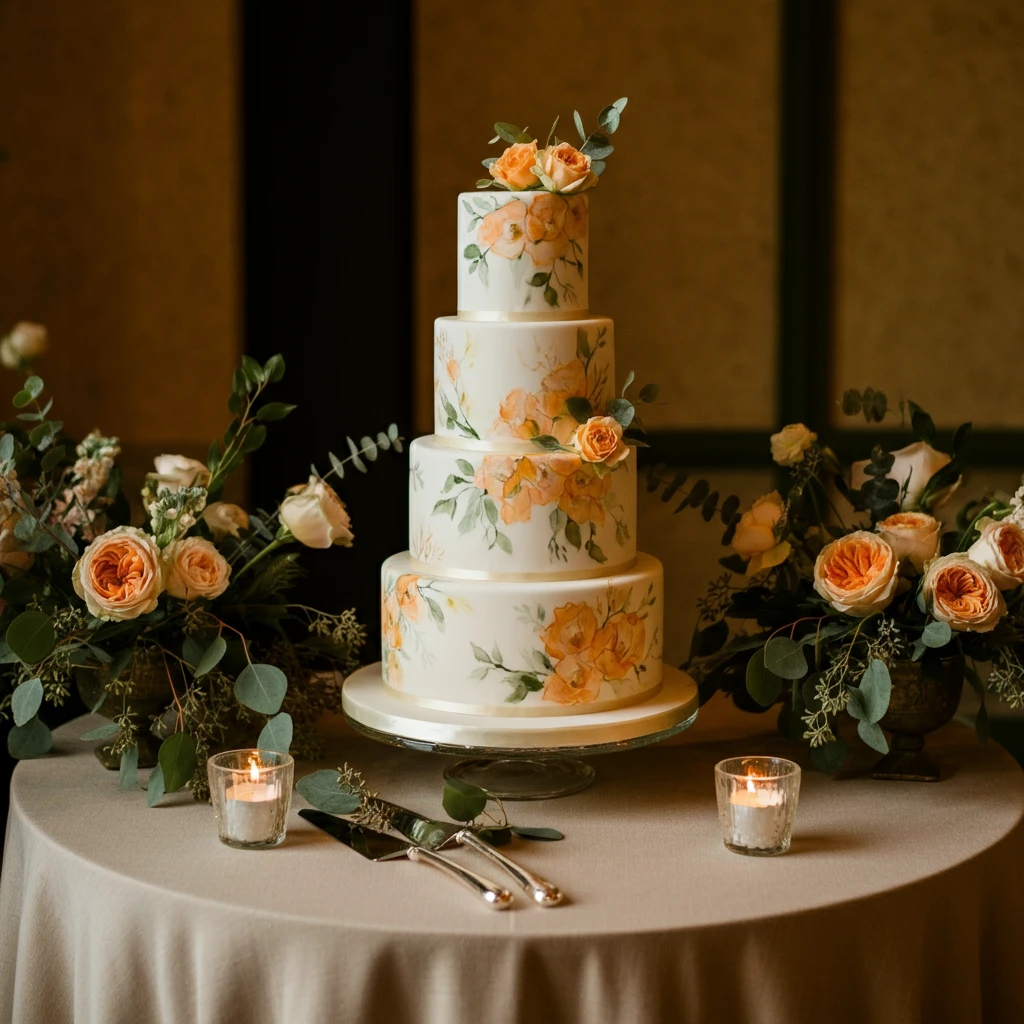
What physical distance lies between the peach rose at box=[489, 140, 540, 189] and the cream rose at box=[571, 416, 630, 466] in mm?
293

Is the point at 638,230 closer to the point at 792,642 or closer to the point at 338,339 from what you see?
the point at 338,339

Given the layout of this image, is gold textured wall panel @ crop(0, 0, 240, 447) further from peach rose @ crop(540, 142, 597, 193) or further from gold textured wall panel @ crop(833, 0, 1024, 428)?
peach rose @ crop(540, 142, 597, 193)

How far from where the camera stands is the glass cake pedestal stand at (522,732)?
149 cm

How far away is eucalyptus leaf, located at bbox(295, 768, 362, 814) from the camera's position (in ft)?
4.88

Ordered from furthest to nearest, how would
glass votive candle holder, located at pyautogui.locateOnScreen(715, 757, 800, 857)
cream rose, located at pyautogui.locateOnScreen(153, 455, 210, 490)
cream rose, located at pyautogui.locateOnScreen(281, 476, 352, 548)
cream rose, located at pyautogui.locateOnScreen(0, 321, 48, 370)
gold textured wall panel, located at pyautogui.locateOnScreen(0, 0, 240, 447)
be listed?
gold textured wall panel, located at pyautogui.locateOnScreen(0, 0, 240, 447), cream rose, located at pyautogui.locateOnScreen(0, 321, 48, 370), cream rose, located at pyautogui.locateOnScreen(153, 455, 210, 490), cream rose, located at pyautogui.locateOnScreen(281, 476, 352, 548), glass votive candle holder, located at pyautogui.locateOnScreen(715, 757, 800, 857)

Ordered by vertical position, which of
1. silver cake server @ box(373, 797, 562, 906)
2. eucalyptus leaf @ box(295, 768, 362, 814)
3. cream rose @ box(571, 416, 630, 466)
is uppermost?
cream rose @ box(571, 416, 630, 466)

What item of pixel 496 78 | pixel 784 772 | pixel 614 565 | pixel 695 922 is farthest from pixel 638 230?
pixel 695 922

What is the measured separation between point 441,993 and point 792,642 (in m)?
0.63

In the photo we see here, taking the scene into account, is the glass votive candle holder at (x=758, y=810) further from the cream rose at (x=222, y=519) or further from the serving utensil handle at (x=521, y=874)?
the cream rose at (x=222, y=519)

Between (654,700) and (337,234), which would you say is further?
(337,234)

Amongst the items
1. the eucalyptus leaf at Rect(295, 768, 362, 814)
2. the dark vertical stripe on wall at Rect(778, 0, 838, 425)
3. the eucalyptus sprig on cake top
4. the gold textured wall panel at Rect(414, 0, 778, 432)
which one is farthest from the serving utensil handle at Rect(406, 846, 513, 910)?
the dark vertical stripe on wall at Rect(778, 0, 838, 425)

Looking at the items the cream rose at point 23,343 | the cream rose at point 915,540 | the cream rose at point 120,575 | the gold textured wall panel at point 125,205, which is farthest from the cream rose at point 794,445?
the gold textured wall panel at point 125,205

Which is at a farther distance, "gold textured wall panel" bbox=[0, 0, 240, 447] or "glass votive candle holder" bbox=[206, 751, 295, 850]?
"gold textured wall panel" bbox=[0, 0, 240, 447]

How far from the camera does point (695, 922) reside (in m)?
1.22
